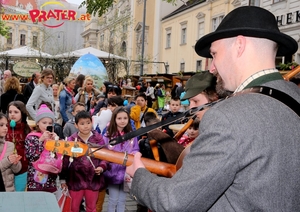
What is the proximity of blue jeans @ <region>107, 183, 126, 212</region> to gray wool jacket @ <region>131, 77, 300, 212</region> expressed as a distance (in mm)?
3710

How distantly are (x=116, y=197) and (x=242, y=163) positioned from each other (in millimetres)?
3955

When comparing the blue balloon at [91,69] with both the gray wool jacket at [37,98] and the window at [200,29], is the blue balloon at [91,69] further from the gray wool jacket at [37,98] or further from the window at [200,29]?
the window at [200,29]

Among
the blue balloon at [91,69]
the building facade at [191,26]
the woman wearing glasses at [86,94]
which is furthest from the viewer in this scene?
the building facade at [191,26]

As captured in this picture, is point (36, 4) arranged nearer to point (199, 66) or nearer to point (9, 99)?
point (199, 66)

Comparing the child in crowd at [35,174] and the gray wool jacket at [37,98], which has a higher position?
the gray wool jacket at [37,98]

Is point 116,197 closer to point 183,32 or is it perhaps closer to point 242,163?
point 242,163

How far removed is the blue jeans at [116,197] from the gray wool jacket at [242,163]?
12.2ft

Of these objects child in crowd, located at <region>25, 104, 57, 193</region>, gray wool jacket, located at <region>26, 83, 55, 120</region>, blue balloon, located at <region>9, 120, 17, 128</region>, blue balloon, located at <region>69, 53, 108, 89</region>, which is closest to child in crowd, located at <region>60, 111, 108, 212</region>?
child in crowd, located at <region>25, 104, 57, 193</region>

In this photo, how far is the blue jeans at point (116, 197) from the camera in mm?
5129

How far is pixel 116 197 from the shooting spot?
5148 mm

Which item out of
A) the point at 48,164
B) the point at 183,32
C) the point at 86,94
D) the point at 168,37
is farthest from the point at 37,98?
the point at 168,37

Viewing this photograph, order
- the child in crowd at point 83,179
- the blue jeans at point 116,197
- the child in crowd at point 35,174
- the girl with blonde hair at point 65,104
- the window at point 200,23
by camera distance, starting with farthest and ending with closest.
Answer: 1. the window at point 200,23
2. the girl with blonde hair at point 65,104
3. the blue jeans at point 116,197
4. the child in crowd at point 83,179
5. the child in crowd at point 35,174

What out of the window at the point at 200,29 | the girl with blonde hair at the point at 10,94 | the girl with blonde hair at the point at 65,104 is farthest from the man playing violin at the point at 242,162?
the window at the point at 200,29

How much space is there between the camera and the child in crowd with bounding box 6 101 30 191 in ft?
15.9
